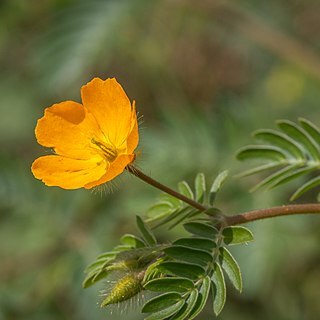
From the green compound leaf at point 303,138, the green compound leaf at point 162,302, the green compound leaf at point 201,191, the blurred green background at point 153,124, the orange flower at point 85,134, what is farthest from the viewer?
the blurred green background at point 153,124

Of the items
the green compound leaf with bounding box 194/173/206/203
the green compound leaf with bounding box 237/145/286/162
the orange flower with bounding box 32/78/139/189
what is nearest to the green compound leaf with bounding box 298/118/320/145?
the green compound leaf with bounding box 237/145/286/162

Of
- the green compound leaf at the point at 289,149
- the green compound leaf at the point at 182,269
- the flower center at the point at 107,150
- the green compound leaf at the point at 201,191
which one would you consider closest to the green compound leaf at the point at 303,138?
the green compound leaf at the point at 289,149

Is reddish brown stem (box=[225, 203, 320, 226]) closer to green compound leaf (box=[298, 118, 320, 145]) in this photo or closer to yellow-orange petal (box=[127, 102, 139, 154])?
yellow-orange petal (box=[127, 102, 139, 154])

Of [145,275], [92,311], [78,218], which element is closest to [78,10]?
[78,218]

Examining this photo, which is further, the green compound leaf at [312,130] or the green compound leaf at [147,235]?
the green compound leaf at [312,130]

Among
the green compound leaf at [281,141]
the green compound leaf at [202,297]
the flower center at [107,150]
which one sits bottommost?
the green compound leaf at [202,297]

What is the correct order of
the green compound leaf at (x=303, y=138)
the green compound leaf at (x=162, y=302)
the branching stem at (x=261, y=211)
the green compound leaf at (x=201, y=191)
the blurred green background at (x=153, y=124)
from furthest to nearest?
the blurred green background at (x=153, y=124) < the green compound leaf at (x=303, y=138) < the green compound leaf at (x=201, y=191) < the branching stem at (x=261, y=211) < the green compound leaf at (x=162, y=302)

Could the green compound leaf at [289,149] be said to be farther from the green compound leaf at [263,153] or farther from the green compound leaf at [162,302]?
the green compound leaf at [162,302]

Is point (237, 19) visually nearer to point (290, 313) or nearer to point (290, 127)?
point (290, 313)
